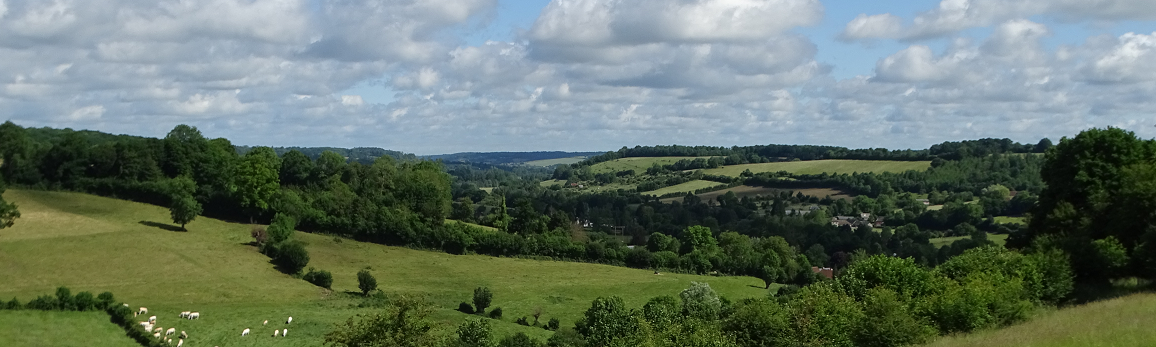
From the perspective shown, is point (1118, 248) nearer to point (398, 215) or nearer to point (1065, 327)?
point (1065, 327)

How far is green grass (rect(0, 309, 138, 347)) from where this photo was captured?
166 feet

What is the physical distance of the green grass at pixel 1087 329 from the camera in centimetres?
2294

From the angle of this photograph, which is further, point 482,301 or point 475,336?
point 482,301

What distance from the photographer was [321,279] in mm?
76750

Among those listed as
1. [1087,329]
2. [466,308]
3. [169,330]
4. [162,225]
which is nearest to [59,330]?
[169,330]

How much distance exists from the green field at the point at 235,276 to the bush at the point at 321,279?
92cm

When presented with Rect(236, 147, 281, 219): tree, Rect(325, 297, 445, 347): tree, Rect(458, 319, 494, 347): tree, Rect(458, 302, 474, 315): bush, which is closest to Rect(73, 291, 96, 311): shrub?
Rect(458, 302, 474, 315): bush

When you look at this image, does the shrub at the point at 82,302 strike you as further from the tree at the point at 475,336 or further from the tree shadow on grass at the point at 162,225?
the tree shadow on grass at the point at 162,225

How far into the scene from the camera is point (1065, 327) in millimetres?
28219

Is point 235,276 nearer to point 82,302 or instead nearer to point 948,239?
point 82,302

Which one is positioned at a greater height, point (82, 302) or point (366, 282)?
point (82, 302)

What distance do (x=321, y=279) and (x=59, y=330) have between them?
80.1 feet

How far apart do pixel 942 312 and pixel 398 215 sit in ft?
253

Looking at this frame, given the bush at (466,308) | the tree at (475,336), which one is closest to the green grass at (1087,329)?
the tree at (475,336)
